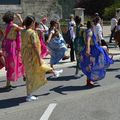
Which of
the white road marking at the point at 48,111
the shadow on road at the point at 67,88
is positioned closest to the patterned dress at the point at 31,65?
the white road marking at the point at 48,111

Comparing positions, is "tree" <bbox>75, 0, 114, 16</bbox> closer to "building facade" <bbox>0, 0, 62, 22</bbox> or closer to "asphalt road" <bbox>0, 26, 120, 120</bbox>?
"building facade" <bbox>0, 0, 62, 22</bbox>

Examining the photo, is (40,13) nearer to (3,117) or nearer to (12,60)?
(12,60)

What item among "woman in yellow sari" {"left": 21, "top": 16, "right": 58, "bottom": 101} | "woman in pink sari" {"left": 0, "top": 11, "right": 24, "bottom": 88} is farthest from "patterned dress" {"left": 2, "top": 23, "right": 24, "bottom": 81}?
"woman in yellow sari" {"left": 21, "top": 16, "right": 58, "bottom": 101}

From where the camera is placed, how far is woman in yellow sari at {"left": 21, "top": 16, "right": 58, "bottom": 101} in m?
8.59

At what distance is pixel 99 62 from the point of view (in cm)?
1017

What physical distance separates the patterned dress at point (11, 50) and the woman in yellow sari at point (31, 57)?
1.03 meters

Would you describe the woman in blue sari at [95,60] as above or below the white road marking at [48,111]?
above

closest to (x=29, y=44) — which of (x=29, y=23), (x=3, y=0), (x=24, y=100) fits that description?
(x=29, y=23)

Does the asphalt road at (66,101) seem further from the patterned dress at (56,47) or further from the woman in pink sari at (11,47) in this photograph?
the patterned dress at (56,47)

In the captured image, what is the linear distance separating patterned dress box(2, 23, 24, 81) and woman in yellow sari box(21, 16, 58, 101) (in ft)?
3.39

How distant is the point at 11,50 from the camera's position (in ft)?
32.3

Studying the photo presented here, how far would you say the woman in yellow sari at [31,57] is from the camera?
28.2ft

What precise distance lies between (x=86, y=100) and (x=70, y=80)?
7.92 feet

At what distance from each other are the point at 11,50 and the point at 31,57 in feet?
4.09
